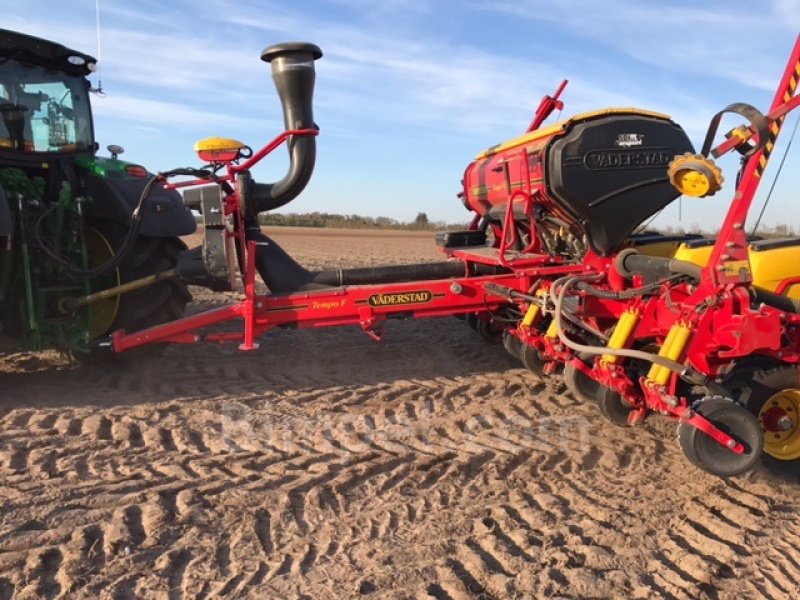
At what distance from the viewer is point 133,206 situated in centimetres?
502

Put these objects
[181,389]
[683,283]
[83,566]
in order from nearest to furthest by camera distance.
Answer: [83,566], [683,283], [181,389]

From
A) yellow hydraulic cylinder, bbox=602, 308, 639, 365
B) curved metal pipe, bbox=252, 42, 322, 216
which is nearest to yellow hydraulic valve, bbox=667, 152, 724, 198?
yellow hydraulic cylinder, bbox=602, 308, 639, 365

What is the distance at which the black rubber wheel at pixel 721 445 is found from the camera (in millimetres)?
3426

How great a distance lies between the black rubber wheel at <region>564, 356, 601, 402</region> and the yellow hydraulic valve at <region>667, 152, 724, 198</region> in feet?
4.63

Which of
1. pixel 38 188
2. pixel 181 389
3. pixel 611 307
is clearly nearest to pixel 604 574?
pixel 611 307

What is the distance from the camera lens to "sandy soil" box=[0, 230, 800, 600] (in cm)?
270

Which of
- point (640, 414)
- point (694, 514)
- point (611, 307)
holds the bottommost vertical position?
point (694, 514)

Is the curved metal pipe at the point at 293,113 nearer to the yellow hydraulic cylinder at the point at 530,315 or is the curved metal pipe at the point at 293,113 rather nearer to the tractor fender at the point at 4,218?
the tractor fender at the point at 4,218

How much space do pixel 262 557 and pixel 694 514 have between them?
1910mm

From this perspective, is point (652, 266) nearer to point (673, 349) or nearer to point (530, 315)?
point (673, 349)

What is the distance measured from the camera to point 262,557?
109 inches

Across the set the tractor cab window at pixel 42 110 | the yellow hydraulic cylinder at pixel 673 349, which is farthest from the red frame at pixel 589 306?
the tractor cab window at pixel 42 110

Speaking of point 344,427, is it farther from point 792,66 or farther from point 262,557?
point 792,66

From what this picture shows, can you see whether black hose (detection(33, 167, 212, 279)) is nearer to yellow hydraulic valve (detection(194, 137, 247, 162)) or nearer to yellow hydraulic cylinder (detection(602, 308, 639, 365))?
yellow hydraulic valve (detection(194, 137, 247, 162))
